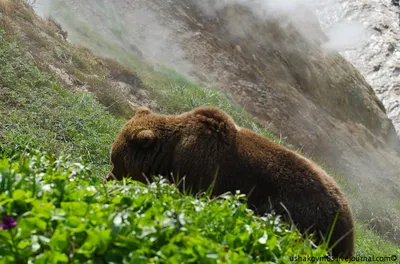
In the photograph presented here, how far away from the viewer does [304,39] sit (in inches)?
988

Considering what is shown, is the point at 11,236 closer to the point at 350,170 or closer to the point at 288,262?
the point at 288,262

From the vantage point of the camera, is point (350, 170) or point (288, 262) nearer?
point (288, 262)

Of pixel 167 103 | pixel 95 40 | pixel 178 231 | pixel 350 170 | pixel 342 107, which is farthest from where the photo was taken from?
Result: pixel 342 107

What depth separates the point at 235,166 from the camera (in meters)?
6.72

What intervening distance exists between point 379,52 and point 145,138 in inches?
980

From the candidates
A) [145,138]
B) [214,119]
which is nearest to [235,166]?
[214,119]

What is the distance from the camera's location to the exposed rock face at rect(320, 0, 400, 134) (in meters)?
29.4

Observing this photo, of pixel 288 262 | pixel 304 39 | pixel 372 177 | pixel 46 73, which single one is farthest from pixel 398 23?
pixel 288 262

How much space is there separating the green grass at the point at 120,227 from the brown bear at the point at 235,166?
2.34 metres

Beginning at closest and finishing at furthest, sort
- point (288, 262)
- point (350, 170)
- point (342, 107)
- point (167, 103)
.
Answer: point (288, 262), point (167, 103), point (350, 170), point (342, 107)

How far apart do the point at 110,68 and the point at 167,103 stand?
169 cm

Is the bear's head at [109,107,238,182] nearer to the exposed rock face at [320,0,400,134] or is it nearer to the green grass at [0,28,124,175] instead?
the green grass at [0,28,124,175]

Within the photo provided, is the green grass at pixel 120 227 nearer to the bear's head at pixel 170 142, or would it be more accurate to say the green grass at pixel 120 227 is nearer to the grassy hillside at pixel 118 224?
Result: the grassy hillside at pixel 118 224

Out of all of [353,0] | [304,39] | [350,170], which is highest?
[353,0]
